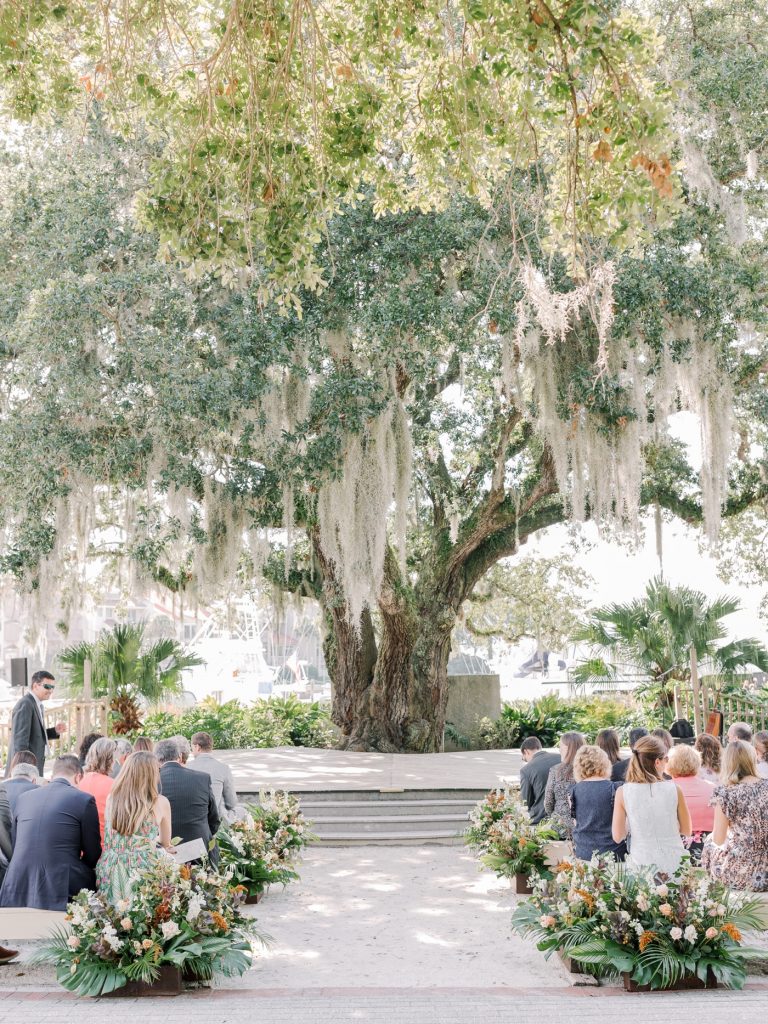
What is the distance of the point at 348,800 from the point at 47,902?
5026 mm

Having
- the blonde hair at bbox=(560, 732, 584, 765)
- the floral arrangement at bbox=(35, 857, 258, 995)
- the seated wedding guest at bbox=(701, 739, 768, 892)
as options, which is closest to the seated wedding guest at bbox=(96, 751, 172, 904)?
the floral arrangement at bbox=(35, 857, 258, 995)

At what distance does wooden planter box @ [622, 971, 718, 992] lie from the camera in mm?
4273

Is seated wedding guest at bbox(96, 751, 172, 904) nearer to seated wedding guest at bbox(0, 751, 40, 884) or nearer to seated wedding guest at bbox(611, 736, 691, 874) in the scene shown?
seated wedding guest at bbox(0, 751, 40, 884)

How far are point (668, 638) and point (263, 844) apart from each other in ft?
24.3

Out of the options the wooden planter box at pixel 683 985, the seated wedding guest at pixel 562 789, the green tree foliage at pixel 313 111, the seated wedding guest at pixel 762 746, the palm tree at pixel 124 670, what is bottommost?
the wooden planter box at pixel 683 985

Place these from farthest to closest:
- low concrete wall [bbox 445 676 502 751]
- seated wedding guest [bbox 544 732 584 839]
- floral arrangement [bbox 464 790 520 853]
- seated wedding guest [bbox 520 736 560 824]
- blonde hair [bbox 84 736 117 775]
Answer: low concrete wall [bbox 445 676 502 751] < floral arrangement [bbox 464 790 520 853] < seated wedding guest [bbox 520 736 560 824] < seated wedding guest [bbox 544 732 584 839] < blonde hair [bbox 84 736 117 775]

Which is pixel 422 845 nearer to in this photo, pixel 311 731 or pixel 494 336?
pixel 494 336

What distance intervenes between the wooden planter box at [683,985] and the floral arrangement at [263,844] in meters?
2.52

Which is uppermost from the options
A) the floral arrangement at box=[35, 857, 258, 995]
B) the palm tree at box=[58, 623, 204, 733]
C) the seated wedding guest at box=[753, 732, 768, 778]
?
the palm tree at box=[58, 623, 204, 733]

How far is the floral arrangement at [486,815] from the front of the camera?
702 cm

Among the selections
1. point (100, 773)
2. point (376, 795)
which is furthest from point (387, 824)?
point (100, 773)

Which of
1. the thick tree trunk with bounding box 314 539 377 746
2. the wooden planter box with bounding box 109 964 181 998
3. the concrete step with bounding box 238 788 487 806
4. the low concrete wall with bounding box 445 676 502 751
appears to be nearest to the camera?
the wooden planter box with bounding box 109 964 181 998

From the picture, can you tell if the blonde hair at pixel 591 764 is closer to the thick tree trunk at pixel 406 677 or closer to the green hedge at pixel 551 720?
the thick tree trunk at pixel 406 677

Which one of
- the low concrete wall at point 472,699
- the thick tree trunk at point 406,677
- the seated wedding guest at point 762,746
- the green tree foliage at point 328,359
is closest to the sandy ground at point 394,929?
the seated wedding guest at point 762,746
